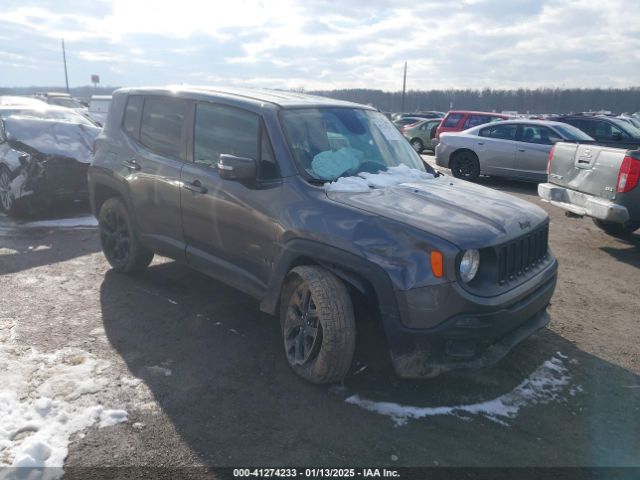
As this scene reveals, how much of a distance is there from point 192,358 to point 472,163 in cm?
1037

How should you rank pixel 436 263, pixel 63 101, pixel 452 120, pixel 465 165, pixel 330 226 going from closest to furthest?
pixel 436 263, pixel 330 226, pixel 465 165, pixel 452 120, pixel 63 101

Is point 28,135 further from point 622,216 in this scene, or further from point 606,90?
point 606,90

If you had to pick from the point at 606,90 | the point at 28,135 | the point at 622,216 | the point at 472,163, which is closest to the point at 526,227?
the point at 622,216

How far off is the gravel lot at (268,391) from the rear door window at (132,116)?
157 centimetres

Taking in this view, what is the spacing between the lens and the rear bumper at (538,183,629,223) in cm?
616

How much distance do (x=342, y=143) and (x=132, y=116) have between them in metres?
2.33

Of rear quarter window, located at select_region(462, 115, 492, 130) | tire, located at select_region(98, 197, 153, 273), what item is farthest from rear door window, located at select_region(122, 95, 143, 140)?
rear quarter window, located at select_region(462, 115, 492, 130)

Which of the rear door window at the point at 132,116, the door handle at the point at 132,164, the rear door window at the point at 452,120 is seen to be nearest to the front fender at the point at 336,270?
the door handle at the point at 132,164

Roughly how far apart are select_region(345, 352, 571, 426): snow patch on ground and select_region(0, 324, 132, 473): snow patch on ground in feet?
5.31

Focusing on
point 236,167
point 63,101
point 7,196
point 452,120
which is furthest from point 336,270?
point 63,101

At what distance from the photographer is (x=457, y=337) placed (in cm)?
305

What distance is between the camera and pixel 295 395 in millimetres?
3389

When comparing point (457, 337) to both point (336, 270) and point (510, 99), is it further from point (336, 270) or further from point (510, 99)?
point (510, 99)

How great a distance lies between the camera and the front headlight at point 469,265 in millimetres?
3123
